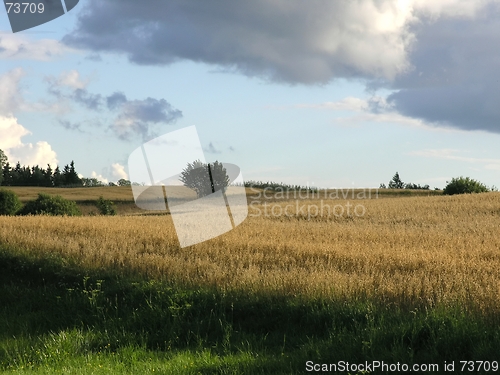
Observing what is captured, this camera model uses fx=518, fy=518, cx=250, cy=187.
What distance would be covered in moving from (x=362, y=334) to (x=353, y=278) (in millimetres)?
3240

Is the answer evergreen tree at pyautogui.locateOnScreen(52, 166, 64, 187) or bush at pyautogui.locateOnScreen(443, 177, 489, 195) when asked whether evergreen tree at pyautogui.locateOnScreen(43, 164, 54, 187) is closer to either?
evergreen tree at pyautogui.locateOnScreen(52, 166, 64, 187)

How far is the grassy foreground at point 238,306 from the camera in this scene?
7.70m

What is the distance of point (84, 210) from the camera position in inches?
2773

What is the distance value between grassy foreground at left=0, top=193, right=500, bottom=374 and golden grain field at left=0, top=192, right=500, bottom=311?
0.06 meters

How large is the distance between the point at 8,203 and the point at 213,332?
142ft

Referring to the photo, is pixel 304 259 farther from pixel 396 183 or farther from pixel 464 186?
pixel 396 183

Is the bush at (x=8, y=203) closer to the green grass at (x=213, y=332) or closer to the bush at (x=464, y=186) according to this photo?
the green grass at (x=213, y=332)

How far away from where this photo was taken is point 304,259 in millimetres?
14219

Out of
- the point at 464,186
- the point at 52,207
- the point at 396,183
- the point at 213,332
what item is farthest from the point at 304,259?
the point at 396,183

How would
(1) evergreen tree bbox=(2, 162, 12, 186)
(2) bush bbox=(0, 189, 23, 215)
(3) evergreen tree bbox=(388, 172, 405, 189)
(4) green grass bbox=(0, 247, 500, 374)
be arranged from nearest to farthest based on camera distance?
1. (4) green grass bbox=(0, 247, 500, 374)
2. (2) bush bbox=(0, 189, 23, 215)
3. (3) evergreen tree bbox=(388, 172, 405, 189)
4. (1) evergreen tree bbox=(2, 162, 12, 186)

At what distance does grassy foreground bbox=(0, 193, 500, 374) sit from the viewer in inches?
303

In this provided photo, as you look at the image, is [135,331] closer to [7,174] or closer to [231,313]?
[231,313]

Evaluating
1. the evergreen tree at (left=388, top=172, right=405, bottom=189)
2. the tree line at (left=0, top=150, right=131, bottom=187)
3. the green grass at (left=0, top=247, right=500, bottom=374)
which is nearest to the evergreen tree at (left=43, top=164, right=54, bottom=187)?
the tree line at (left=0, top=150, right=131, bottom=187)

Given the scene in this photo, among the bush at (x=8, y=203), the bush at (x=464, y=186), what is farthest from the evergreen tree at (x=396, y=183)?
the bush at (x=8, y=203)
